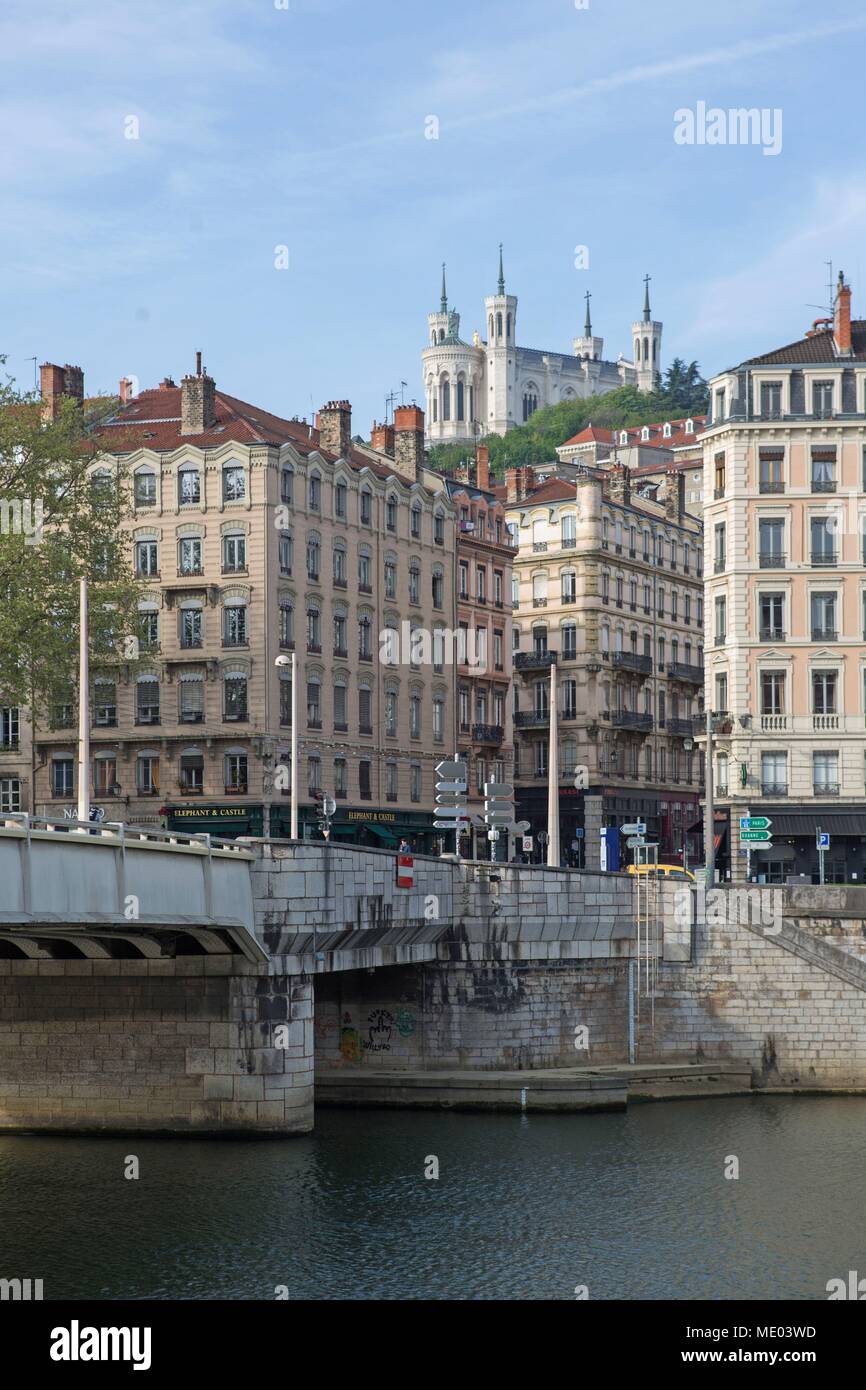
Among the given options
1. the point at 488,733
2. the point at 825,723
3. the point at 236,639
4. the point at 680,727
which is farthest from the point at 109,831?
the point at 680,727

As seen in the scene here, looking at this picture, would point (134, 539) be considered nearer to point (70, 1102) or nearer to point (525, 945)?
point (525, 945)

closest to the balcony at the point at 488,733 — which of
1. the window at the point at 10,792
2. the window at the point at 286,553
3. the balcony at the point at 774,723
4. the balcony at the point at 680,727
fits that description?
the balcony at the point at 680,727

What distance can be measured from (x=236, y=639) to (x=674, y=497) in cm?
5012

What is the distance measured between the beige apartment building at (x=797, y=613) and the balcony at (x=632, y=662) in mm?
31340

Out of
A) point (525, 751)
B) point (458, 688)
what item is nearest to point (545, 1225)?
point (458, 688)

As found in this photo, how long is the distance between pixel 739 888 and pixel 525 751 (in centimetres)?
5016

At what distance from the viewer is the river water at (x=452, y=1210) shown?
36.1 m

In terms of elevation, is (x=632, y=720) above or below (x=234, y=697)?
above

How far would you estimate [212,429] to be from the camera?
8756 cm

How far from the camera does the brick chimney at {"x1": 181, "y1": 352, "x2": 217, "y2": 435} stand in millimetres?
87938

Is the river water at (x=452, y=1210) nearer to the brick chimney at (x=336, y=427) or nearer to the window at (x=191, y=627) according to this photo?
the window at (x=191, y=627)

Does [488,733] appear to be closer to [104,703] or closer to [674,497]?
[104,703]

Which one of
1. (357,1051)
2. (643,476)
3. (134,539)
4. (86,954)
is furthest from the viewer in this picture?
(643,476)

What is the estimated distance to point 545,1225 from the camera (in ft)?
133
